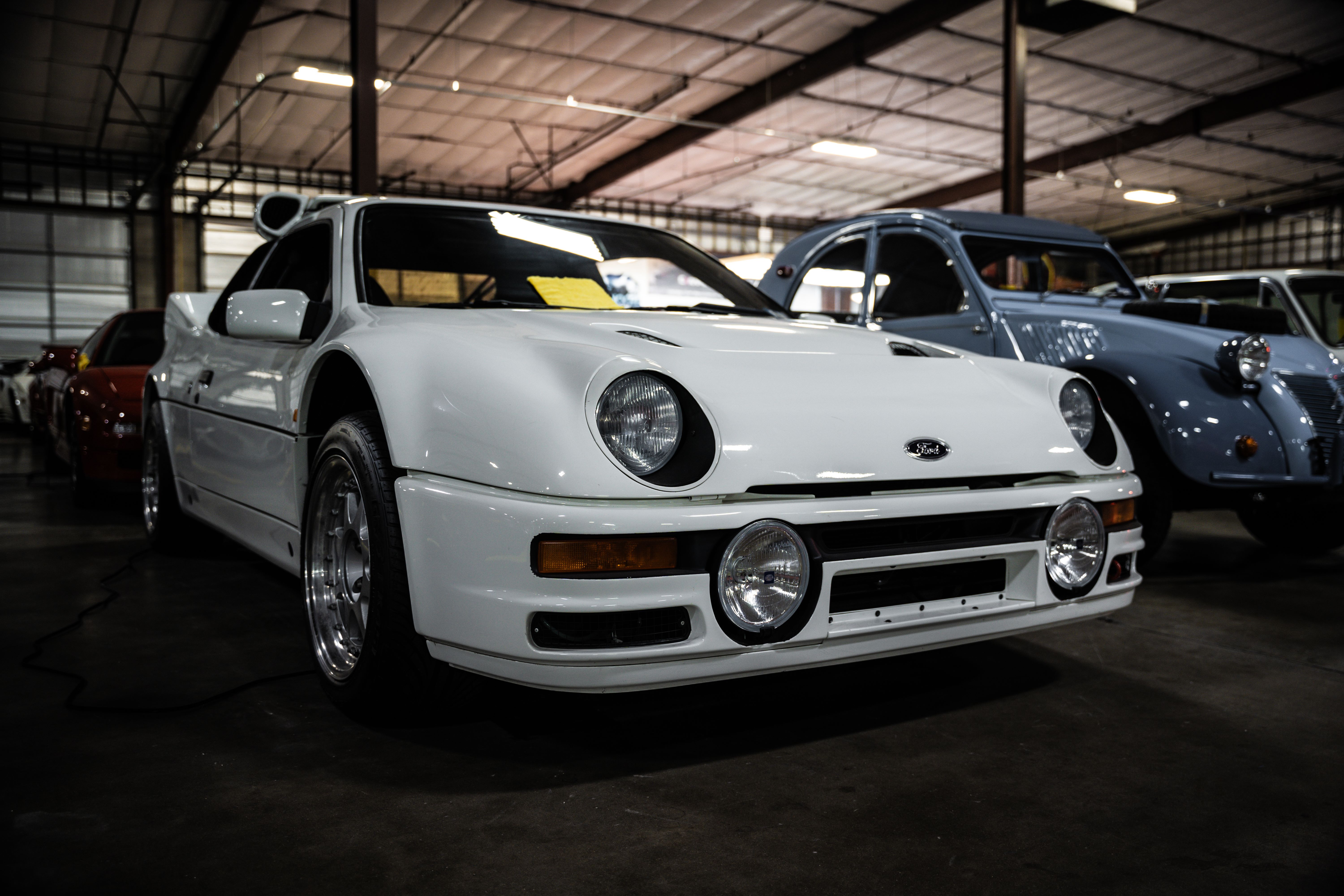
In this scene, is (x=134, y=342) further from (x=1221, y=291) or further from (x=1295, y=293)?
(x=1295, y=293)

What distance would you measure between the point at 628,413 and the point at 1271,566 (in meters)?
3.83

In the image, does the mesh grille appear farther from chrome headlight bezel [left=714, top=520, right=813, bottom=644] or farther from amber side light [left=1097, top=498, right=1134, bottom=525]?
chrome headlight bezel [left=714, top=520, right=813, bottom=644]

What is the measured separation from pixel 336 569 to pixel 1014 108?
9.41 meters

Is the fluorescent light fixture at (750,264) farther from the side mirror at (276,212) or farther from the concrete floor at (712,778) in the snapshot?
the concrete floor at (712,778)

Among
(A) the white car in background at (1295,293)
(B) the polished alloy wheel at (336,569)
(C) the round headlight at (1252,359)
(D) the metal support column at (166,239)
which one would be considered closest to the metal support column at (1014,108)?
(A) the white car in background at (1295,293)

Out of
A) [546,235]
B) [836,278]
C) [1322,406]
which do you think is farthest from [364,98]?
[1322,406]

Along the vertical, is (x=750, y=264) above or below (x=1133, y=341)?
above

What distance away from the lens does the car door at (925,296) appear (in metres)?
4.72

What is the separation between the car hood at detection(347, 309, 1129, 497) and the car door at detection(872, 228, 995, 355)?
221cm

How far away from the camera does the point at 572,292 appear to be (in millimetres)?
2824

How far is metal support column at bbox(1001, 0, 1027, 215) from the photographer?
998 cm

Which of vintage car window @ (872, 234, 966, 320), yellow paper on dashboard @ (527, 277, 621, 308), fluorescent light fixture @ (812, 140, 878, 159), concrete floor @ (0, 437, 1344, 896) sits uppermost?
fluorescent light fixture @ (812, 140, 878, 159)

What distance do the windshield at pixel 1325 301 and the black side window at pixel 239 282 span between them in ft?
19.8

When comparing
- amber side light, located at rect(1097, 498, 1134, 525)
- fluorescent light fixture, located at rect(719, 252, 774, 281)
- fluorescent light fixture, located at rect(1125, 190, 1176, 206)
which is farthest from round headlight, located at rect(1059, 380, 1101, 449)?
fluorescent light fixture, located at rect(1125, 190, 1176, 206)
